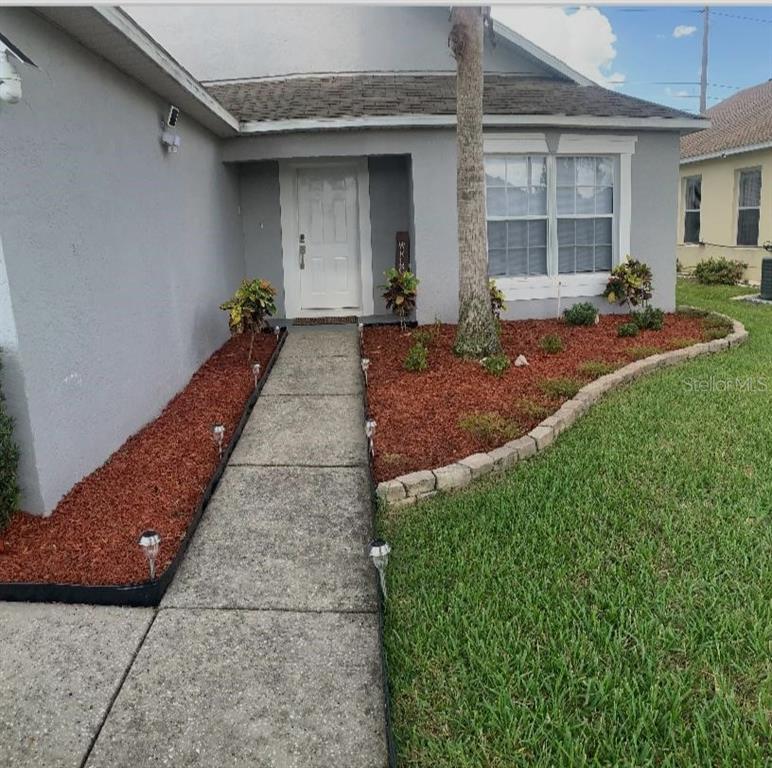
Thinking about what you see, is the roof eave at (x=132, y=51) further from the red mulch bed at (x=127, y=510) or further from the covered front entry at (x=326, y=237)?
the red mulch bed at (x=127, y=510)

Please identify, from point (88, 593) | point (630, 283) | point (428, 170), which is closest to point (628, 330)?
point (630, 283)

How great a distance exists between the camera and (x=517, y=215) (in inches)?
388

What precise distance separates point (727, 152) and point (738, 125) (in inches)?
81.9

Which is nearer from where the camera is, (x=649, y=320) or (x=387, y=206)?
(x=649, y=320)

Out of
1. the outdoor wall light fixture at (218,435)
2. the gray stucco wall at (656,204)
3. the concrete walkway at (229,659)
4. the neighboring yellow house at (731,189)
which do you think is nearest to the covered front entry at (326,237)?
the gray stucco wall at (656,204)

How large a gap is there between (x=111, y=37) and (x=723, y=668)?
532 cm

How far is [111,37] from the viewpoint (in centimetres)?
469

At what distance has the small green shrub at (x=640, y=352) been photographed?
7793 mm

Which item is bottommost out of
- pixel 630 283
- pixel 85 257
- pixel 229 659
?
pixel 229 659

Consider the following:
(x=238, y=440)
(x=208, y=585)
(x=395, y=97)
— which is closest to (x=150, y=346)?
(x=238, y=440)

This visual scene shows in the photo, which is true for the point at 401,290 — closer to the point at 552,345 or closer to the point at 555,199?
the point at 552,345

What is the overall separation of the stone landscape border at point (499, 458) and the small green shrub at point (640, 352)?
644 mm

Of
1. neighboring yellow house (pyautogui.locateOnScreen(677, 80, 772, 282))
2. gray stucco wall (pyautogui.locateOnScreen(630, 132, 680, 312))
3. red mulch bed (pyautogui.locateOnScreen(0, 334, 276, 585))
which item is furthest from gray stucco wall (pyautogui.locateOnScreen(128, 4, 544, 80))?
neighboring yellow house (pyautogui.locateOnScreen(677, 80, 772, 282))

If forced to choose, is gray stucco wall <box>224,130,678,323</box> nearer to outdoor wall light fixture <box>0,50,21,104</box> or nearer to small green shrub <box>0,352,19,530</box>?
outdoor wall light fixture <box>0,50,21,104</box>
